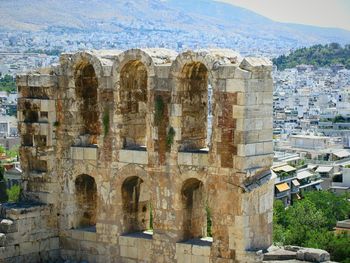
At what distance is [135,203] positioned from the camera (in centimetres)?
2727

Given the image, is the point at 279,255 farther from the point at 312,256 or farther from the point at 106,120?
the point at 106,120

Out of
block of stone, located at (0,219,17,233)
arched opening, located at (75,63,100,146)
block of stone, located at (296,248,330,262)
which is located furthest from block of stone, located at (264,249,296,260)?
block of stone, located at (0,219,17,233)

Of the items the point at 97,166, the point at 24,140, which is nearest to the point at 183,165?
the point at 97,166

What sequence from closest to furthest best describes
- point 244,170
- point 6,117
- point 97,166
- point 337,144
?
point 244,170, point 97,166, point 337,144, point 6,117

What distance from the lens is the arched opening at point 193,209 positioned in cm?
2594

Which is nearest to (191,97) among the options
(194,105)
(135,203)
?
(194,105)

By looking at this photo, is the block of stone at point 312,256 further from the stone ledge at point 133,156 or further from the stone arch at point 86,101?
the stone arch at point 86,101

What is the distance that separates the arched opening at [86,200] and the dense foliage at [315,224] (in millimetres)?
22458

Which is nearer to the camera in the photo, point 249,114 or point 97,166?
point 249,114

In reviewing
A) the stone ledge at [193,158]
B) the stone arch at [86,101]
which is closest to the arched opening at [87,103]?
the stone arch at [86,101]

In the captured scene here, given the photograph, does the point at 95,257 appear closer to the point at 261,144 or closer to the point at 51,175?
the point at 51,175

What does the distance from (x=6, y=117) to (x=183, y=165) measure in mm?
157106

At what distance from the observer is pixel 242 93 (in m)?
24.7

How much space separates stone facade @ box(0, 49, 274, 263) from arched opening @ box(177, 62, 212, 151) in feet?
0.09
